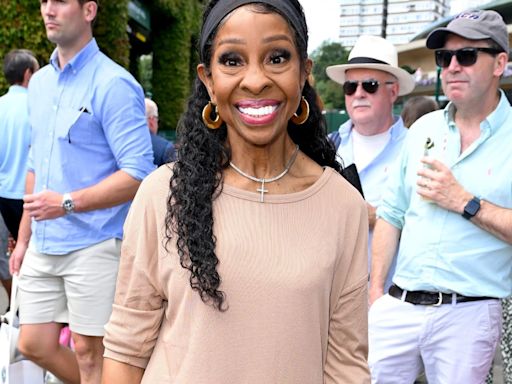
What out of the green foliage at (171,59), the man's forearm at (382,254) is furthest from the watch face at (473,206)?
the green foliage at (171,59)

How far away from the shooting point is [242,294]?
1.71m

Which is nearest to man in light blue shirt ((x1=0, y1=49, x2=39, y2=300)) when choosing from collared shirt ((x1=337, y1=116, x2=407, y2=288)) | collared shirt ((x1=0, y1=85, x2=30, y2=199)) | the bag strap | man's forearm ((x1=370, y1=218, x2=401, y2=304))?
collared shirt ((x1=0, y1=85, x2=30, y2=199))

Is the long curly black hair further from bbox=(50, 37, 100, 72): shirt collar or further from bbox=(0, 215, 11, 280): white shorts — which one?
bbox=(0, 215, 11, 280): white shorts

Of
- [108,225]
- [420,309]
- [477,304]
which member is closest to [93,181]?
[108,225]

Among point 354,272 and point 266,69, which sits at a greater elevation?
point 266,69

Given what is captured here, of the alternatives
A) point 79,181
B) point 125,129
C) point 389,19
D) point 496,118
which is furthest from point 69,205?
point 389,19

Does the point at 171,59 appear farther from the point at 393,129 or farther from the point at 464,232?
the point at 464,232

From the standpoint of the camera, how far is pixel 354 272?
6.19ft

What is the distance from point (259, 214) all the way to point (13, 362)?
2387 millimetres

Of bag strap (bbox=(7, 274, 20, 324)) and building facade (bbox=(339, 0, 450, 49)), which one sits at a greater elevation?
building facade (bbox=(339, 0, 450, 49))

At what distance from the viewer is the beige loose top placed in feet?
5.60

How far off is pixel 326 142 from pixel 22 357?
238 centimetres

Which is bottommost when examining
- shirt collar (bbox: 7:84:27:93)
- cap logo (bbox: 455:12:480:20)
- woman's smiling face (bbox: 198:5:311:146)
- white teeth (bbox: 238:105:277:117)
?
shirt collar (bbox: 7:84:27:93)

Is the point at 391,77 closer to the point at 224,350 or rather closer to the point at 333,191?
the point at 333,191
